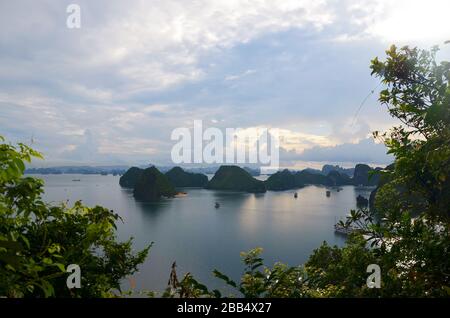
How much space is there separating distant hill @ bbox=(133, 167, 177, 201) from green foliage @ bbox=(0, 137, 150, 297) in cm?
16852

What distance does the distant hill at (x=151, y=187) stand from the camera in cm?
17975

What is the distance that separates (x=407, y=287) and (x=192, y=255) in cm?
6699

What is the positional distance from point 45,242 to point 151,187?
176 meters

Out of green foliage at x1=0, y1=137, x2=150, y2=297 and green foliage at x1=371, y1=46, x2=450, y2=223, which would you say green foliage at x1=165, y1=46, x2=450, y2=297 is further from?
green foliage at x1=0, y1=137, x2=150, y2=297

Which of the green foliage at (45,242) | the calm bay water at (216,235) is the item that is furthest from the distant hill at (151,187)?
the green foliage at (45,242)

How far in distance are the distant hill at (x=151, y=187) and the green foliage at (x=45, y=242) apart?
168522 mm

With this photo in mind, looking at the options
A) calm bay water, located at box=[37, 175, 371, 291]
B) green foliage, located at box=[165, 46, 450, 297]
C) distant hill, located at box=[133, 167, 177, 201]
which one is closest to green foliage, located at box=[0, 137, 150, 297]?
green foliage, located at box=[165, 46, 450, 297]

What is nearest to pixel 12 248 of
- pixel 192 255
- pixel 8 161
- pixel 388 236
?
pixel 8 161

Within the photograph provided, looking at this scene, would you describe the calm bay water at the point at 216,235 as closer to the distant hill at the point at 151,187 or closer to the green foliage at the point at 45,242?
the distant hill at the point at 151,187

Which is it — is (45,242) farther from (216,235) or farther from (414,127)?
(216,235)

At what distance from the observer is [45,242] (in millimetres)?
9711

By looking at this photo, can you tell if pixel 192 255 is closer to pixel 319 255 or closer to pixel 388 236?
pixel 319 255

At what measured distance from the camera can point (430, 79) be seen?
648 cm

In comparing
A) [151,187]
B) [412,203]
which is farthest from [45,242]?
[151,187]
